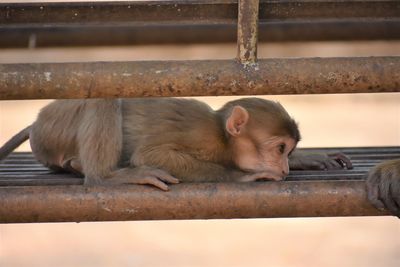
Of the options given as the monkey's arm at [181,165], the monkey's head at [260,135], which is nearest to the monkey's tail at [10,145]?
the monkey's arm at [181,165]

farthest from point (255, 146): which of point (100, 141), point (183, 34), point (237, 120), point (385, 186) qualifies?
point (183, 34)

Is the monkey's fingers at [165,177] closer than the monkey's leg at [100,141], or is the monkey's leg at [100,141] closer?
the monkey's fingers at [165,177]

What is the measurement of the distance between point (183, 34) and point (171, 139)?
86.0 inches

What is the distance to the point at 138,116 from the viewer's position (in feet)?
16.6

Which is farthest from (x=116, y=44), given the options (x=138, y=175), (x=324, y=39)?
(x=138, y=175)

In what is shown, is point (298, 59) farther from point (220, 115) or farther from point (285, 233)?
point (285, 233)

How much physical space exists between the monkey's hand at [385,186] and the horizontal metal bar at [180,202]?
0.06 m

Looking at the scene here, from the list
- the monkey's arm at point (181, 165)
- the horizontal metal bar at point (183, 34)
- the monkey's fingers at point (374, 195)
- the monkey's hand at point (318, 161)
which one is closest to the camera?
the monkey's fingers at point (374, 195)

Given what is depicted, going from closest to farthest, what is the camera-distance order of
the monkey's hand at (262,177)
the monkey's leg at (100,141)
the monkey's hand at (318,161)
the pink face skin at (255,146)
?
the monkey's hand at (262,177) → the monkey's leg at (100,141) → the pink face skin at (255,146) → the monkey's hand at (318,161)

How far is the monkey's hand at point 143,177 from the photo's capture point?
13.3 feet

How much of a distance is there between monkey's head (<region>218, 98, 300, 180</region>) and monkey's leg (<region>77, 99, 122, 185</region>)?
2.08 ft

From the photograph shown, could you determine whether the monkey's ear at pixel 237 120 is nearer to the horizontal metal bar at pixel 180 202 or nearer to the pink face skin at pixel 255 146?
the pink face skin at pixel 255 146

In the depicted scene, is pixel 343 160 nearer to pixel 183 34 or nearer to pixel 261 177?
pixel 261 177

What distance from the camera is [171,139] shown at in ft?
16.5
